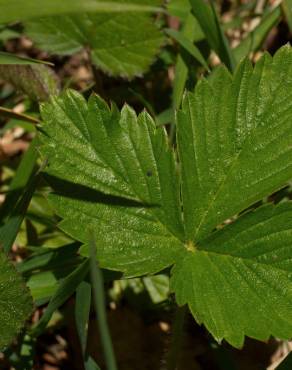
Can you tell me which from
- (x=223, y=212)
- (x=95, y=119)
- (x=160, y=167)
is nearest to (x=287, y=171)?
(x=223, y=212)

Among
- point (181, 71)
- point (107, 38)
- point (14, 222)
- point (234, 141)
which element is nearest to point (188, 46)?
point (181, 71)

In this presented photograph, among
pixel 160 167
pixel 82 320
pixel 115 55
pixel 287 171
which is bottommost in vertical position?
pixel 82 320

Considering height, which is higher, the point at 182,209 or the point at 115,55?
the point at 115,55

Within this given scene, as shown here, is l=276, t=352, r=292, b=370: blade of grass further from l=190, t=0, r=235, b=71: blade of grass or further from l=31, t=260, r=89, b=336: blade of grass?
l=190, t=0, r=235, b=71: blade of grass

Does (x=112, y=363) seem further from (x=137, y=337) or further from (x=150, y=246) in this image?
(x=137, y=337)

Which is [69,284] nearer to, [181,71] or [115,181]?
[115,181]

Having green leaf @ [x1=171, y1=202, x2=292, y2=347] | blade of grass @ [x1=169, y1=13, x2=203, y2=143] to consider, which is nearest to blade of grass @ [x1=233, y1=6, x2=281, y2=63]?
blade of grass @ [x1=169, y1=13, x2=203, y2=143]

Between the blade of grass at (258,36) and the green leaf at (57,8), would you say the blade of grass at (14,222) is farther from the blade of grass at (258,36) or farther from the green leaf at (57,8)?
the blade of grass at (258,36)
